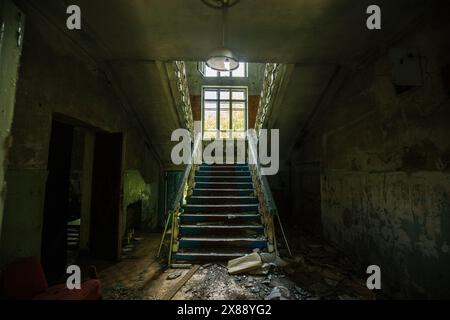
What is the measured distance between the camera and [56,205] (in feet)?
12.8

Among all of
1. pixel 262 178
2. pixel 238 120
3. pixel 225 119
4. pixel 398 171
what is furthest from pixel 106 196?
pixel 238 120

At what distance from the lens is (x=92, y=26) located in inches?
128

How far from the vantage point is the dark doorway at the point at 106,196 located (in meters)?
4.75

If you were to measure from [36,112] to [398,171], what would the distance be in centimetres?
493

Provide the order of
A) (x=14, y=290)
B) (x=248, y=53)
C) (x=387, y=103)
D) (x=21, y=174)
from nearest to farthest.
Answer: (x=14, y=290) → (x=21, y=174) → (x=387, y=103) → (x=248, y=53)

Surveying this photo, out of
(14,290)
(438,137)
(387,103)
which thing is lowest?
(14,290)

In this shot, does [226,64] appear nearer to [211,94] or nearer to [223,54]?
[223,54]

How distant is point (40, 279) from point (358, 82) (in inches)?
219

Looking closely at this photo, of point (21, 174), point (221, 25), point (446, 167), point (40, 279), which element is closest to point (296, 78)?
point (221, 25)

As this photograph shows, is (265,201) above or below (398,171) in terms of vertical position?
below

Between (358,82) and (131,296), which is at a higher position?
(358,82)

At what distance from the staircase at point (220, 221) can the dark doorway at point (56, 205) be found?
77.0 inches

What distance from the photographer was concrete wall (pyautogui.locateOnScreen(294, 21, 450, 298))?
260cm
